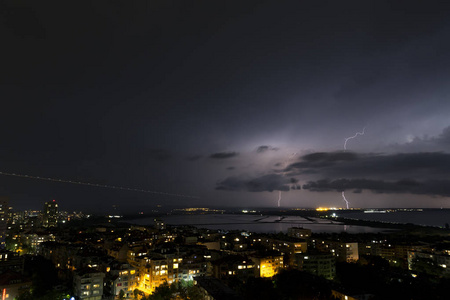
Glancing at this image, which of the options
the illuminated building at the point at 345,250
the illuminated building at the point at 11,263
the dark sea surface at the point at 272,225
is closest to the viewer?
the illuminated building at the point at 11,263

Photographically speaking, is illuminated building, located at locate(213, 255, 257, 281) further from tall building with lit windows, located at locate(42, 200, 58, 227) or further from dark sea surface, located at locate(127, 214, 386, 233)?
A: tall building with lit windows, located at locate(42, 200, 58, 227)

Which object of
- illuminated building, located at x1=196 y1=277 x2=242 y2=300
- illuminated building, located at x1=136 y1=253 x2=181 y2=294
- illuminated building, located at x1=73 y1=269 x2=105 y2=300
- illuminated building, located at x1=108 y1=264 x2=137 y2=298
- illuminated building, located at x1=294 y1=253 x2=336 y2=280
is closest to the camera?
illuminated building, located at x1=196 y1=277 x2=242 y2=300

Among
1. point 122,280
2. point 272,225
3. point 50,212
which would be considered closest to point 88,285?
point 122,280

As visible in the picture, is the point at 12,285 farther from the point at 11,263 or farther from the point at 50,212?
the point at 50,212

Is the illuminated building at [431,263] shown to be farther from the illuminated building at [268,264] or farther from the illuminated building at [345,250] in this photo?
the illuminated building at [268,264]

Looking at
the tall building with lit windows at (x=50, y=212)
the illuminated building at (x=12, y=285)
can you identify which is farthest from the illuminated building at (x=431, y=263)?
the tall building with lit windows at (x=50, y=212)

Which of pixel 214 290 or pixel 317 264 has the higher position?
pixel 214 290

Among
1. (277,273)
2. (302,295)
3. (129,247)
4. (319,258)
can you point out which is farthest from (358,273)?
(129,247)

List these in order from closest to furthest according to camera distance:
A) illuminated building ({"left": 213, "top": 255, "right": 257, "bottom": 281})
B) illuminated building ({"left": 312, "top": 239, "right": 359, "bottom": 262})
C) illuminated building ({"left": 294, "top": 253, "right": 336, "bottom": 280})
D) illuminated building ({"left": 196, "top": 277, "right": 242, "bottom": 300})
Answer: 1. illuminated building ({"left": 196, "top": 277, "right": 242, "bottom": 300})
2. illuminated building ({"left": 213, "top": 255, "right": 257, "bottom": 281})
3. illuminated building ({"left": 294, "top": 253, "right": 336, "bottom": 280})
4. illuminated building ({"left": 312, "top": 239, "right": 359, "bottom": 262})

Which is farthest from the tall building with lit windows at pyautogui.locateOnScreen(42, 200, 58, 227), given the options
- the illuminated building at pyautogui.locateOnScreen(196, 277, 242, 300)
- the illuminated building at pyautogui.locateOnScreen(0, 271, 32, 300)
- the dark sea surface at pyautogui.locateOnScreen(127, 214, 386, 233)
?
the illuminated building at pyautogui.locateOnScreen(196, 277, 242, 300)
